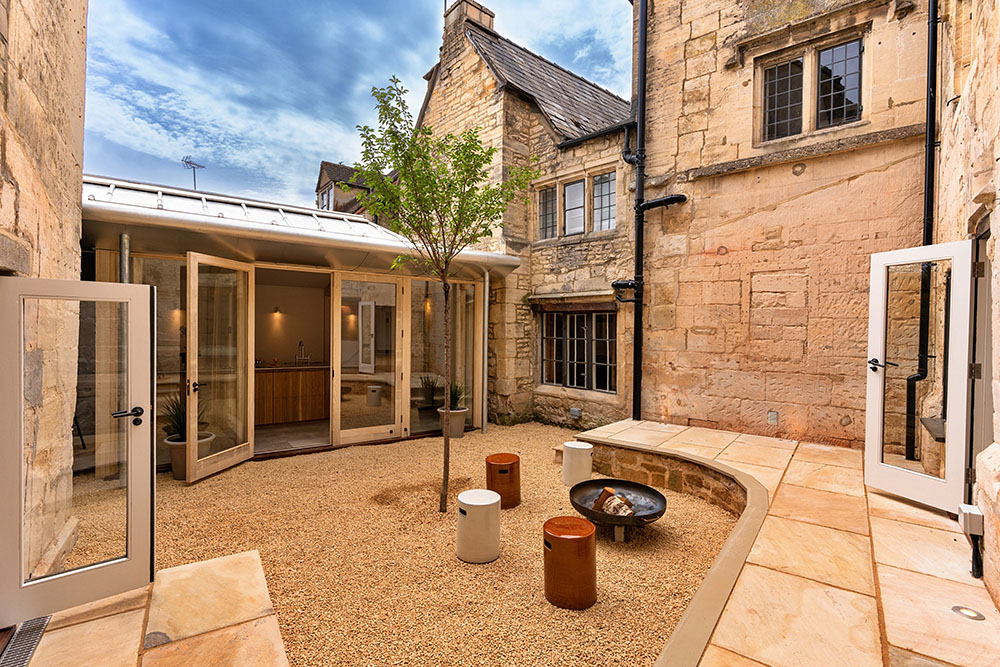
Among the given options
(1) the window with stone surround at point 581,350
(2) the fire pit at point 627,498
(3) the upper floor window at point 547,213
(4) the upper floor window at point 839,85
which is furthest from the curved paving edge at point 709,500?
(4) the upper floor window at point 839,85

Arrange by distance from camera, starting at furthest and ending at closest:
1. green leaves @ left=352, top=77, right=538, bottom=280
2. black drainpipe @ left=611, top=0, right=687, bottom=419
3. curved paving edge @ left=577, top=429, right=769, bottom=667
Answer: black drainpipe @ left=611, top=0, right=687, bottom=419 < green leaves @ left=352, top=77, right=538, bottom=280 < curved paving edge @ left=577, top=429, right=769, bottom=667

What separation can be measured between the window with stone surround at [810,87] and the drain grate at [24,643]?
7.05 metres

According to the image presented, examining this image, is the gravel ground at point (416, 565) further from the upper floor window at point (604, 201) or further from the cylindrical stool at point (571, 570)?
the upper floor window at point (604, 201)

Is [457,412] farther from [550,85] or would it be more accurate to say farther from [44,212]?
[550,85]

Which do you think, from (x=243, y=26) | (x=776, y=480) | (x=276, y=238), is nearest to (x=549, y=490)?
(x=776, y=480)

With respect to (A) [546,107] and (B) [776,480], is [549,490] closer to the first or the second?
(B) [776,480]

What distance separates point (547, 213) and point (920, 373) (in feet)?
17.7

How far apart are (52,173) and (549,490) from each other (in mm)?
4535

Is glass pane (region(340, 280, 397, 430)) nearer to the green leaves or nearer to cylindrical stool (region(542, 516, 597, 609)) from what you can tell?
the green leaves

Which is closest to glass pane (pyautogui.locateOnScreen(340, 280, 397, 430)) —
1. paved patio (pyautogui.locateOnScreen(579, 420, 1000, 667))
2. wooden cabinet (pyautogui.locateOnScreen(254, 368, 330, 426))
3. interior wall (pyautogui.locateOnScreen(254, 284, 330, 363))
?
wooden cabinet (pyautogui.locateOnScreen(254, 368, 330, 426))

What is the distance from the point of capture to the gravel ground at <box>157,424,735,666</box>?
2.36 m

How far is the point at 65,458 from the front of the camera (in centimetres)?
291

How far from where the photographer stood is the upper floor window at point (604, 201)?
22.9 ft

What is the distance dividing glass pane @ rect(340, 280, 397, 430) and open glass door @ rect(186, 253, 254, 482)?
1.16m
